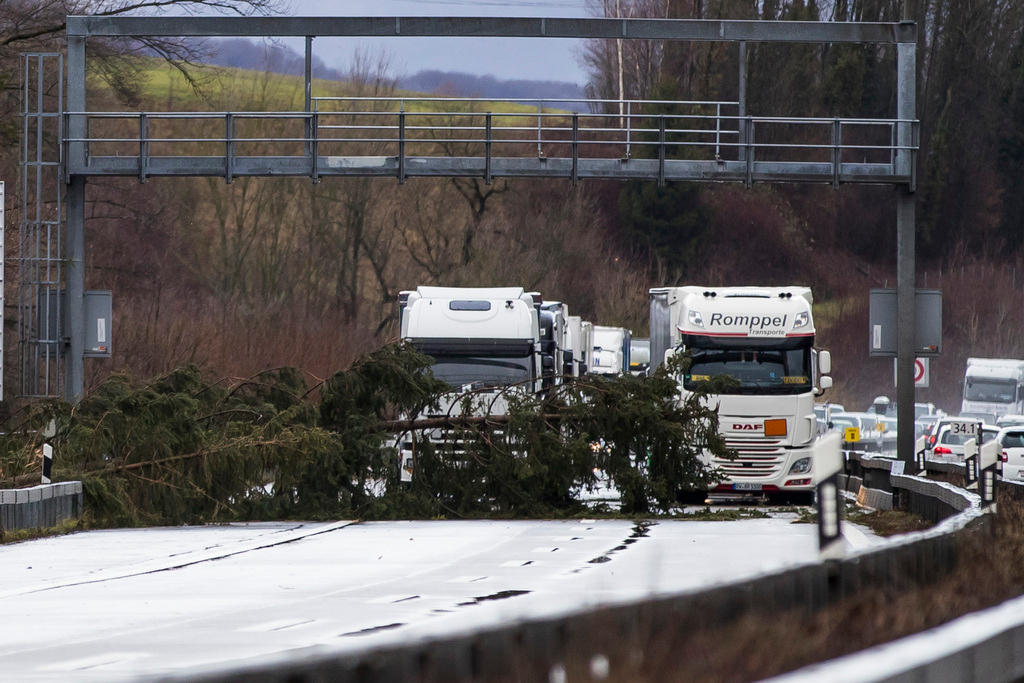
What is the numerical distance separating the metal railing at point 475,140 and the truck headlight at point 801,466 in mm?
5646

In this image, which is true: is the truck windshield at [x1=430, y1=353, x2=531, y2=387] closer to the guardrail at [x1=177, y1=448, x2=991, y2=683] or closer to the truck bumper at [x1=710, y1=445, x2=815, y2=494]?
the truck bumper at [x1=710, y1=445, x2=815, y2=494]

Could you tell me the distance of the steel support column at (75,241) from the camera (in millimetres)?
28250

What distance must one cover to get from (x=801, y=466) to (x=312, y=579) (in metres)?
14.0

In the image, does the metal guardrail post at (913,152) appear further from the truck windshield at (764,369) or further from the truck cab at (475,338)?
the truck cab at (475,338)

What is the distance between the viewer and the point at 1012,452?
3712 centimetres

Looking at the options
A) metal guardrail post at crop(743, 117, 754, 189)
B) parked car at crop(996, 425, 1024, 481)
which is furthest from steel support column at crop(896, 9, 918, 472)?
parked car at crop(996, 425, 1024, 481)

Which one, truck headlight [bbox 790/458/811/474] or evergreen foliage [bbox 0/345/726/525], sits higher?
evergreen foliage [bbox 0/345/726/525]

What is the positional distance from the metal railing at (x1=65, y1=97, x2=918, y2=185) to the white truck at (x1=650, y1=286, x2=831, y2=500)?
3.14 metres

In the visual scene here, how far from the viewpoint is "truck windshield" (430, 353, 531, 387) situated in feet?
86.8

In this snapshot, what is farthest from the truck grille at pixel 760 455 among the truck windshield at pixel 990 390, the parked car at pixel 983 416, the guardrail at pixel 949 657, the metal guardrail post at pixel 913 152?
the truck windshield at pixel 990 390

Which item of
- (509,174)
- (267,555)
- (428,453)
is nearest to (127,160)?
(509,174)

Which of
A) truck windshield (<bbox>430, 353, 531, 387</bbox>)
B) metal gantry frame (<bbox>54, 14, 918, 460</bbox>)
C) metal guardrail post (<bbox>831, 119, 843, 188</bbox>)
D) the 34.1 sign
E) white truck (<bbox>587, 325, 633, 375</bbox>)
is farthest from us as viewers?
white truck (<bbox>587, 325, 633, 375</bbox>)

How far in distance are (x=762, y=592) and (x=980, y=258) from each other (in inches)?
3820

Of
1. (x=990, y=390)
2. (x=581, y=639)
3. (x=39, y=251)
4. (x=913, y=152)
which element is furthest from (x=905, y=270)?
(x=990, y=390)
